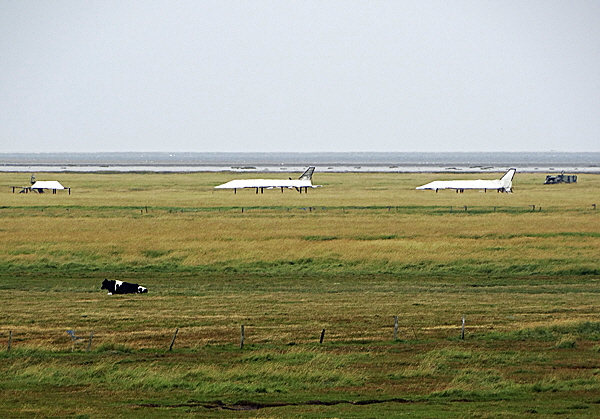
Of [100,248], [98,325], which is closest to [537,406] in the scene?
[98,325]

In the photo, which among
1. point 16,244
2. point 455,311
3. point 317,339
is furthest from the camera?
point 16,244

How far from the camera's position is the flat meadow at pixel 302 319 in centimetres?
1852

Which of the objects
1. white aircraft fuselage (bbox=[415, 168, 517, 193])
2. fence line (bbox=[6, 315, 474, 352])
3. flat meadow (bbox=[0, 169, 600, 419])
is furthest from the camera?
white aircraft fuselage (bbox=[415, 168, 517, 193])

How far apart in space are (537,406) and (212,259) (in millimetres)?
30495

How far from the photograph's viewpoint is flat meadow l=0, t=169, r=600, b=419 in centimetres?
1852

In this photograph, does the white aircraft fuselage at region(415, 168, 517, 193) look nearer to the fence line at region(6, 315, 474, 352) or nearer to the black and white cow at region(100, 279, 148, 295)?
the black and white cow at region(100, 279, 148, 295)

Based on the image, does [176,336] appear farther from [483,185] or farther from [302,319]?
[483,185]

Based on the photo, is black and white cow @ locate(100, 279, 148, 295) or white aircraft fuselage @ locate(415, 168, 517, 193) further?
white aircraft fuselage @ locate(415, 168, 517, 193)

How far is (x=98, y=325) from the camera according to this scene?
2628 centimetres

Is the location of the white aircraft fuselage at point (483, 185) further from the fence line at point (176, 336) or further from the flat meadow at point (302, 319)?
the fence line at point (176, 336)

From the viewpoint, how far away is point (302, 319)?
27.5 m

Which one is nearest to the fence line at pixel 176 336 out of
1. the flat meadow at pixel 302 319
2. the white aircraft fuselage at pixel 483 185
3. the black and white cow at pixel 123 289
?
the flat meadow at pixel 302 319

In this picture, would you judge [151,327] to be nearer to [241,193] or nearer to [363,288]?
[363,288]

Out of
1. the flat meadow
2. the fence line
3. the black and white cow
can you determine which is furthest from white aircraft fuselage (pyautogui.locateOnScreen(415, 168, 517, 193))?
the fence line
